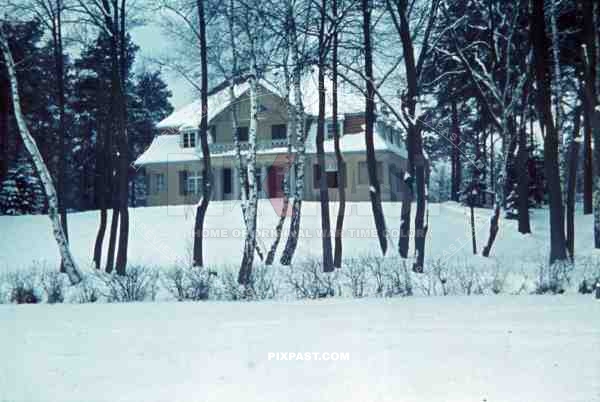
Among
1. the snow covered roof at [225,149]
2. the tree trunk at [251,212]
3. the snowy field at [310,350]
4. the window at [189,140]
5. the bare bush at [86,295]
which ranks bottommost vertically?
the bare bush at [86,295]

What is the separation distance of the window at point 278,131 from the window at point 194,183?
17.8 feet

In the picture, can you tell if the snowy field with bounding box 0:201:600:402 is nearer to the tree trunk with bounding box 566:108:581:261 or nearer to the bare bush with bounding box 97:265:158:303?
the bare bush with bounding box 97:265:158:303

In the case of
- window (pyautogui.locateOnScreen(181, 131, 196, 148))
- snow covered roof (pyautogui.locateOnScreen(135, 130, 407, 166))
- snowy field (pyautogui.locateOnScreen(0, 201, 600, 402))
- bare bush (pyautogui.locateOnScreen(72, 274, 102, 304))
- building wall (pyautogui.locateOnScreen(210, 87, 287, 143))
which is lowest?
bare bush (pyautogui.locateOnScreen(72, 274, 102, 304))

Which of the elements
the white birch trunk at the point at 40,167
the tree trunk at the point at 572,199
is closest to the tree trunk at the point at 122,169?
the white birch trunk at the point at 40,167

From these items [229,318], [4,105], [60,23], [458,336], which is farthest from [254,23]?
[4,105]

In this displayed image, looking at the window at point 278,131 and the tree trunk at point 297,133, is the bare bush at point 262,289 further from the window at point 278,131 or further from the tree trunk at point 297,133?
the window at point 278,131

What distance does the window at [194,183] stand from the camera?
3520 centimetres

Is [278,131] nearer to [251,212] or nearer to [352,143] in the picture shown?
[352,143]

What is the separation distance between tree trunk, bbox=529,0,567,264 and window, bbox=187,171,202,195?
78.6ft

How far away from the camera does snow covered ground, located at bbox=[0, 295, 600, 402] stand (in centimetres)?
546

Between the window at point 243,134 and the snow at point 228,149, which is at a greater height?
the window at point 243,134

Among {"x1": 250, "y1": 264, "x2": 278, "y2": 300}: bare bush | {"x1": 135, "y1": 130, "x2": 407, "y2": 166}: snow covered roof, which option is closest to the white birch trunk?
{"x1": 250, "y1": 264, "x2": 278, "y2": 300}: bare bush

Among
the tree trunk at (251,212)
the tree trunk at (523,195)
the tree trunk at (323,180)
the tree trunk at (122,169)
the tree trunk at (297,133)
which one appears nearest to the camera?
the tree trunk at (251,212)

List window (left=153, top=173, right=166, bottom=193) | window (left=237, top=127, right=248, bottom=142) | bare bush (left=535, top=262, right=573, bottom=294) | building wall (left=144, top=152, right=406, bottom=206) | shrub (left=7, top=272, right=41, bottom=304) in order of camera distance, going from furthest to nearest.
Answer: window (left=153, top=173, right=166, bottom=193), window (left=237, top=127, right=248, bottom=142), building wall (left=144, top=152, right=406, bottom=206), shrub (left=7, top=272, right=41, bottom=304), bare bush (left=535, top=262, right=573, bottom=294)
